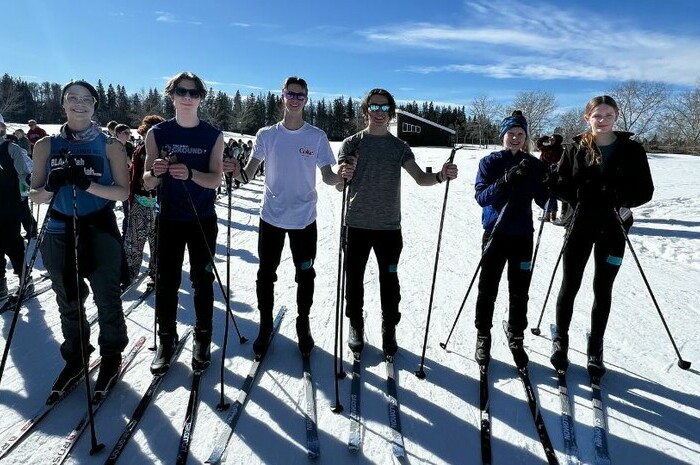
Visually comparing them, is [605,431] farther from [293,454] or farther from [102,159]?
[102,159]

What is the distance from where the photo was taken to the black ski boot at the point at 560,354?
3543 mm

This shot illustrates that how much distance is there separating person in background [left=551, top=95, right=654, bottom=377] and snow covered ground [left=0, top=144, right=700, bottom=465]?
53 cm

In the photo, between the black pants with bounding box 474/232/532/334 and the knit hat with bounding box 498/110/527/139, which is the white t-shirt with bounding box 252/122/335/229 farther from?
the black pants with bounding box 474/232/532/334

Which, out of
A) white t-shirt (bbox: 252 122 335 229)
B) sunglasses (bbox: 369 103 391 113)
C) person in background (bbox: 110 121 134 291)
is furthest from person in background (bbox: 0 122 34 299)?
sunglasses (bbox: 369 103 391 113)

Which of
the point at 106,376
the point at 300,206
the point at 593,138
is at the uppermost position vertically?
the point at 593,138

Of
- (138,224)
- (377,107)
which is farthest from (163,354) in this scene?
(377,107)

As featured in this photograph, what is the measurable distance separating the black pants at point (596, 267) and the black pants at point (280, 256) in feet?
7.33

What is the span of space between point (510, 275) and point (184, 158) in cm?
286

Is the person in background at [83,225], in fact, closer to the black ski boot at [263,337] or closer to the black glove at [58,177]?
the black glove at [58,177]

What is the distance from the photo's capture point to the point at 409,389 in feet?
11.1

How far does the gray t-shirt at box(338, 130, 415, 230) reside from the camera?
3555 mm

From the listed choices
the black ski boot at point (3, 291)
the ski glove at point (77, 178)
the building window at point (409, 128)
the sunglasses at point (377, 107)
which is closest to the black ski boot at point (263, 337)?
the ski glove at point (77, 178)

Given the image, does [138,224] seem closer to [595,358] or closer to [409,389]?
[409,389]

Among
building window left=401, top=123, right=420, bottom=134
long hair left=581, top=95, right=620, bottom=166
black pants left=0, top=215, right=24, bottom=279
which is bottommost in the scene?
black pants left=0, top=215, right=24, bottom=279
